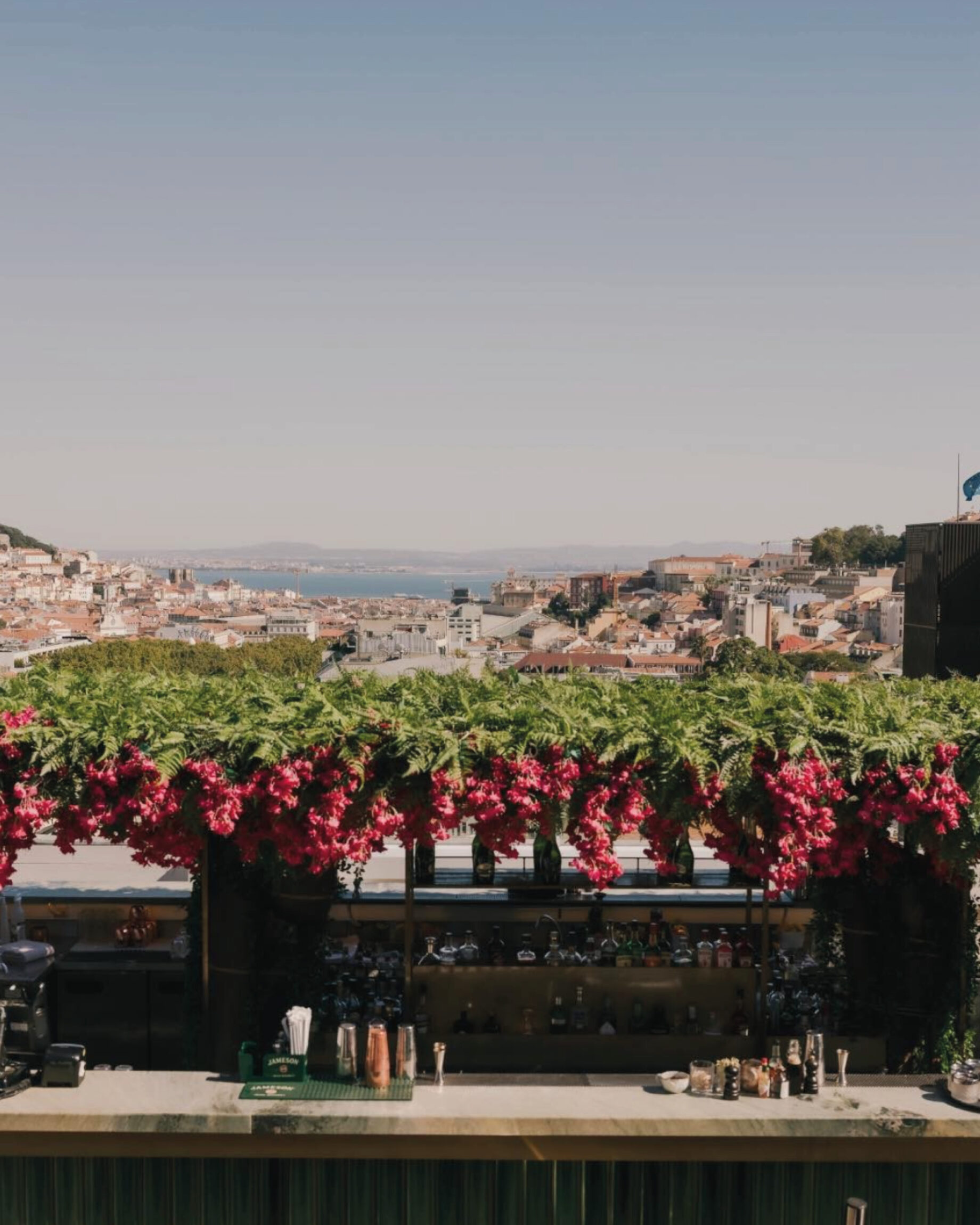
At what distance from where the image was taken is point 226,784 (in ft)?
18.7

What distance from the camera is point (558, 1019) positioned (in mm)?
6672

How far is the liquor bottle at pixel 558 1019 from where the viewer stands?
6.67 meters

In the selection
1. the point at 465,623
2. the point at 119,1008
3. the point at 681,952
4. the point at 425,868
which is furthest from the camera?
the point at 465,623

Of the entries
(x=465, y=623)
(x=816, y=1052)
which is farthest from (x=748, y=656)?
(x=816, y=1052)

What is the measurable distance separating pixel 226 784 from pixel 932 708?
10.9 ft

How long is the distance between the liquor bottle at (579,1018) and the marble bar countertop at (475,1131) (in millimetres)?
1118

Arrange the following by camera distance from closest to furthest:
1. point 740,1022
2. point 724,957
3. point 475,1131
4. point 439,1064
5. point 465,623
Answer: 1. point 475,1131
2. point 439,1064
3. point 740,1022
4. point 724,957
5. point 465,623

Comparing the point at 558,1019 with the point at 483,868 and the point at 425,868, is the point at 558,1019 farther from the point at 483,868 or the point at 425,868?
the point at 425,868

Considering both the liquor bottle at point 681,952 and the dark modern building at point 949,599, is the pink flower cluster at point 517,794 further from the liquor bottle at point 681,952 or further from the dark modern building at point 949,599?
the dark modern building at point 949,599

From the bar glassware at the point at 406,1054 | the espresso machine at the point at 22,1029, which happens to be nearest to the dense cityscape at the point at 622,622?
the espresso machine at the point at 22,1029

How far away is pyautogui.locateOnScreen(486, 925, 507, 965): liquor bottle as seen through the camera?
6.74 metres

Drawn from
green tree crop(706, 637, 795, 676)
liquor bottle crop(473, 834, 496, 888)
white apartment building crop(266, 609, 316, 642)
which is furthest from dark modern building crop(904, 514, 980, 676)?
white apartment building crop(266, 609, 316, 642)

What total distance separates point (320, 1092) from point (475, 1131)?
28.2 inches

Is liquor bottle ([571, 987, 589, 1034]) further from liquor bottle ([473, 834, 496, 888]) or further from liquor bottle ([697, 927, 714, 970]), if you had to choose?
liquor bottle ([473, 834, 496, 888])
